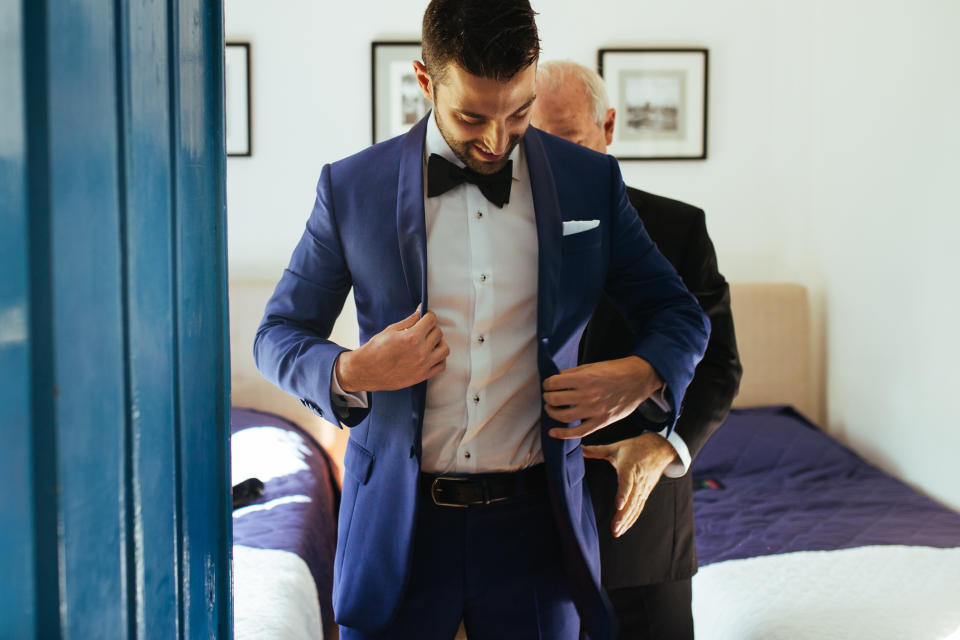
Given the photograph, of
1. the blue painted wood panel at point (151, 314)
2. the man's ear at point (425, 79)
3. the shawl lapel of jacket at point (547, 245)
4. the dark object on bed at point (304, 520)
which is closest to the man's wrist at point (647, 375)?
the shawl lapel of jacket at point (547, 245)

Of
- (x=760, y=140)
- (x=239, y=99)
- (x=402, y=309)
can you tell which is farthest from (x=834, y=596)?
(x=239, y=99)

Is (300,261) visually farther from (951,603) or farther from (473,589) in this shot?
(951,603)

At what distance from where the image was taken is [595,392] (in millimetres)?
1007

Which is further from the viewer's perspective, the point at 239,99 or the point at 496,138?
the point at 239,99

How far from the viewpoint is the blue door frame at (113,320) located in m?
0.47

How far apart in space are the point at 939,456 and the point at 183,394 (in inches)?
101

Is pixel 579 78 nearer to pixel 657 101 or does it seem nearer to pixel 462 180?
pixel 462 180

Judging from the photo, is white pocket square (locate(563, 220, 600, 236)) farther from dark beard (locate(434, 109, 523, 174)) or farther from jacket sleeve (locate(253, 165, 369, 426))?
jacket sleeve (locate(253, 165, 369, 426))

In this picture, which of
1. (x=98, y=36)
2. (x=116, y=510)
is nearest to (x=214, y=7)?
(x=98, y=36)

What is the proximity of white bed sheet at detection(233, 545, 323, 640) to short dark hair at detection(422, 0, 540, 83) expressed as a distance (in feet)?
3.97

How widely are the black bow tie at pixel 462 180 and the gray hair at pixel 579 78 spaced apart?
663 millimetres

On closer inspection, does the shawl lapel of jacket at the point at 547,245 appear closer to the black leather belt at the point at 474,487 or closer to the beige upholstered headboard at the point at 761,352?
the black leather belt at the point at 474,487

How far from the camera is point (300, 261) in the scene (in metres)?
1.11

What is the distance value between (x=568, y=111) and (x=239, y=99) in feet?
6.62
